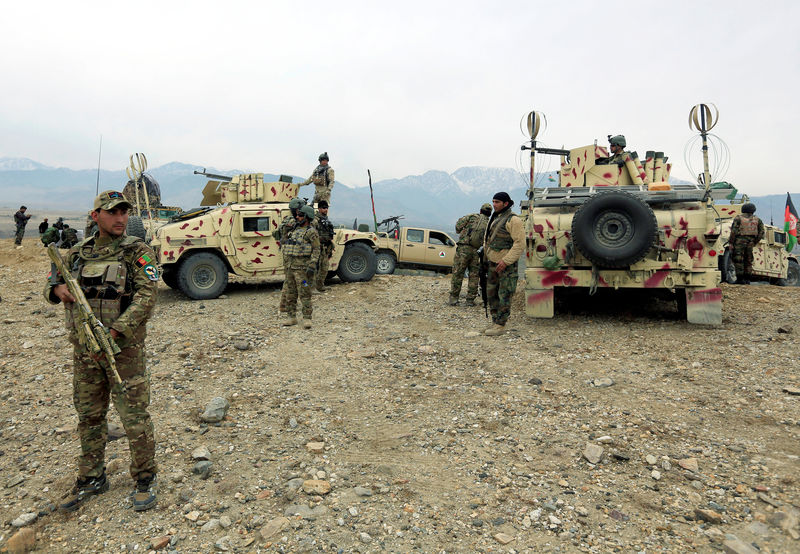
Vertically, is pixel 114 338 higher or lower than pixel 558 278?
lower

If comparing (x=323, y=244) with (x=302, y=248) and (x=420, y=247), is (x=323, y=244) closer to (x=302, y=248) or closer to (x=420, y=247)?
(x=302, y=248)

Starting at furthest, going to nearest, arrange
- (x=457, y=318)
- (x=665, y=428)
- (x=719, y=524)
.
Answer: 1. (x=457, y=318)
2. (x=665, y=428)
3. (x=719, y=524)

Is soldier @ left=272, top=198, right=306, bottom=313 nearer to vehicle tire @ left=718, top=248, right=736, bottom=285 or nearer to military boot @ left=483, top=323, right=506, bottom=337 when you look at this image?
military boot @ left=483, top=323, right=506, bottom=337

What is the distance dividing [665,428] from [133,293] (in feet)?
12.4

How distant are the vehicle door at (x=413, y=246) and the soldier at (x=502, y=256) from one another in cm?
762

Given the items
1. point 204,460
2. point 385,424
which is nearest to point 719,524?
point 385,424

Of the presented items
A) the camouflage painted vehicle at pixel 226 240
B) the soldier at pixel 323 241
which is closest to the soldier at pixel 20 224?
the camouflage painted vehicle at pixel 226 240

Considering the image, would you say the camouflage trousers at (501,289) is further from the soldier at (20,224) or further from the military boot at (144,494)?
the soldier at (20,224)

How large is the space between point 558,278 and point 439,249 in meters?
7.89

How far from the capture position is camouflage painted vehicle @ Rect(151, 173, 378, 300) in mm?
8625

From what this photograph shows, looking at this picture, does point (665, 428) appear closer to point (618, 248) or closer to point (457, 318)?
point (618, 248)

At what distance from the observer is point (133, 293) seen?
122 inches

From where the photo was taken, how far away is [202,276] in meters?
8.85

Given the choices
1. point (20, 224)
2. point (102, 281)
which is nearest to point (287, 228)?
point (102, 281)
